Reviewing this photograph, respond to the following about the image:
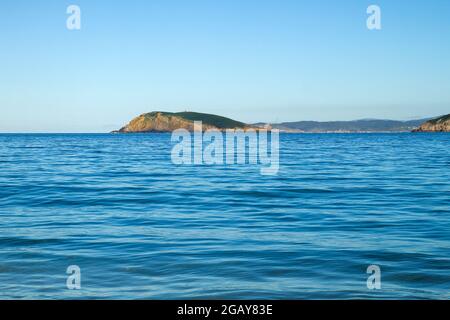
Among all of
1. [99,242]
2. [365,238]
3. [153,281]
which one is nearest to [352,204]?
[365,238]

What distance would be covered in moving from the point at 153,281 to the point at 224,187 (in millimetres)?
19568

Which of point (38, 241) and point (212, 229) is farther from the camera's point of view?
point (212, 229)

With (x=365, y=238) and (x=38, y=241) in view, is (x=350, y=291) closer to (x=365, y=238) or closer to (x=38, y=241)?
(x=365, y=238)

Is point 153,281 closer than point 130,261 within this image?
Yes

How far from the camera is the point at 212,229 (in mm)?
17750

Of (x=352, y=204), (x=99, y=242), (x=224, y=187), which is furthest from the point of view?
(x=224, y=187)

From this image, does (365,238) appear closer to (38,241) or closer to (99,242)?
(99,242)

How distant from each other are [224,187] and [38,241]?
52.9ft

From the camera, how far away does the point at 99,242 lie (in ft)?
51.2
